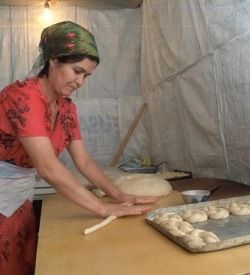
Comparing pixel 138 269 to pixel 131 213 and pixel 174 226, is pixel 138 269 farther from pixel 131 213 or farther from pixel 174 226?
pixel 131 213

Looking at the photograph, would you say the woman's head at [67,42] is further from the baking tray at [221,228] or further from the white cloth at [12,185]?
the baking tray at [221,228]

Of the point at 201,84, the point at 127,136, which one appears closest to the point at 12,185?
the point at 201,84

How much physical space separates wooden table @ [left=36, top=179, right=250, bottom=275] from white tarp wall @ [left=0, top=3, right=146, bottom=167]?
233 centimetres

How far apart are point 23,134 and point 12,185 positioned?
0.32m

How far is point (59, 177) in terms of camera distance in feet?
4.11

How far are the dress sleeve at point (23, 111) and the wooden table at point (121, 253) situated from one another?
0.39 meters

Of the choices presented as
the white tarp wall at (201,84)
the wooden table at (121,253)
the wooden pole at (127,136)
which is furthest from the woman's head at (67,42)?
the wooden pole at (127,136)

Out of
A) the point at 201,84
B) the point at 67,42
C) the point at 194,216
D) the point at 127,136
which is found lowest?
the point at 127,136

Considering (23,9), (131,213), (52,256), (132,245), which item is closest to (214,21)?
(131,213)

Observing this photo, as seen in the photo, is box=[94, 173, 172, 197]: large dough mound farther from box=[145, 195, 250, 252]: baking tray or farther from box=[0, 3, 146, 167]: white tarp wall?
box=[0, 3, 146, 167]: white tarp wall

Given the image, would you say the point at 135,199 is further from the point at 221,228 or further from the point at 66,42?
the point at 66,42

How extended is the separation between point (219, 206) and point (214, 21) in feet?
3.95

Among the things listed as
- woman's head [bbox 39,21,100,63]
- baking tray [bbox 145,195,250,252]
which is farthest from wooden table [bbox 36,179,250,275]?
woman's head [bbox 39,21,100,63]

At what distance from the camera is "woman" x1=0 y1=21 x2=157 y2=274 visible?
1.24m
